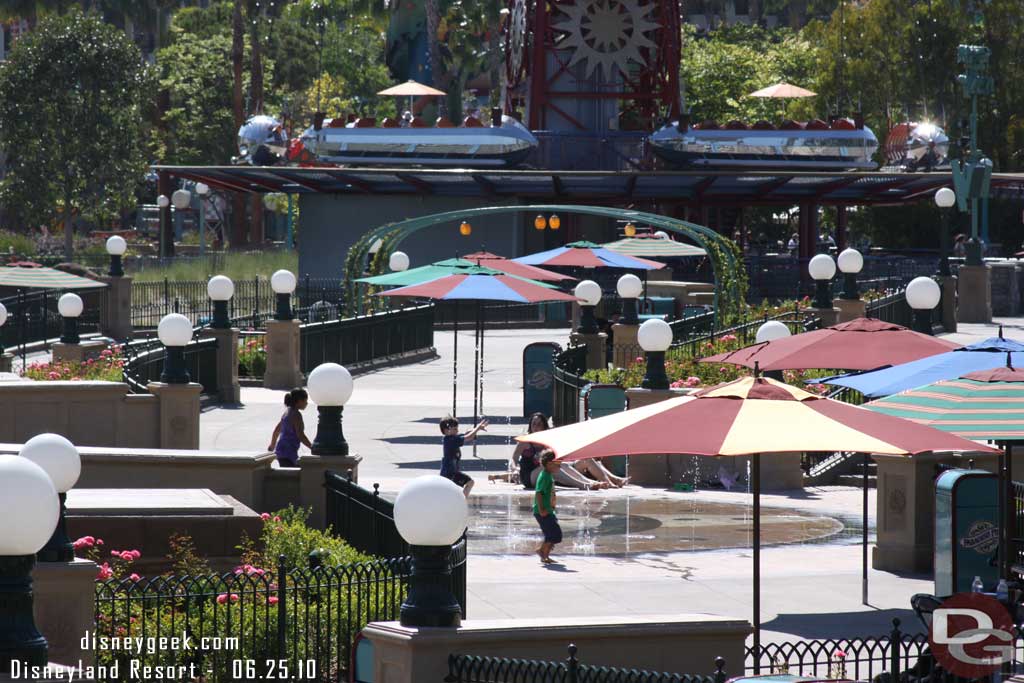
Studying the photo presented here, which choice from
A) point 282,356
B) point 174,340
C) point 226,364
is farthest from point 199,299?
point 174,340

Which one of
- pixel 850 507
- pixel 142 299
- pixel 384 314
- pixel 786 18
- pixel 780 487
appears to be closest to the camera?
pixel 850 507

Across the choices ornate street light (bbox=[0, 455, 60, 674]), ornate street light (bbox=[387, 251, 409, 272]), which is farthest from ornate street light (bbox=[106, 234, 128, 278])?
ornate street light (bbox=[0, 455, 60, 674])

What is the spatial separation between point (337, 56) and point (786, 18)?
42774 mm

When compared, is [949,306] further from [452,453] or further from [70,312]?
[452,453]

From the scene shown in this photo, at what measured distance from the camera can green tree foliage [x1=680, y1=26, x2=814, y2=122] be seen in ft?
240

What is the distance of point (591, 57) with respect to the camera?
5328 centimetres

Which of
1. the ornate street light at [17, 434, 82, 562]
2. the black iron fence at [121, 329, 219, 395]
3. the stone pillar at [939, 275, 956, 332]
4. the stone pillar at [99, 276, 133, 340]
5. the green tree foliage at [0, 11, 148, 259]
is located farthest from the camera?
the green tree foliage at [0, 11, 148, 259]

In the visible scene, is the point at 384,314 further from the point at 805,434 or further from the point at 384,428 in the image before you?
the point at 805,434

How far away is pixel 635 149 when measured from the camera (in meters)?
52.7

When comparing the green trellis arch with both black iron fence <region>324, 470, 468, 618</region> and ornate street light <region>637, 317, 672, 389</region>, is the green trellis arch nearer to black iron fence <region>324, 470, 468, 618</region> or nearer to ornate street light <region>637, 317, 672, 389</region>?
ornate street light <region>637, 317, 672, 389</region>

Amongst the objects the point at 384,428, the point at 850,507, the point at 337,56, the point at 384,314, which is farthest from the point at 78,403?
the point at 337,56

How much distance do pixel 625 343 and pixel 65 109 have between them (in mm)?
39878

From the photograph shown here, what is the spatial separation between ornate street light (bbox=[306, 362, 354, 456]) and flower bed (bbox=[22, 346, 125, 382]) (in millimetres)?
8506

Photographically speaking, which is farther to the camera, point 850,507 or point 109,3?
point 109,3
